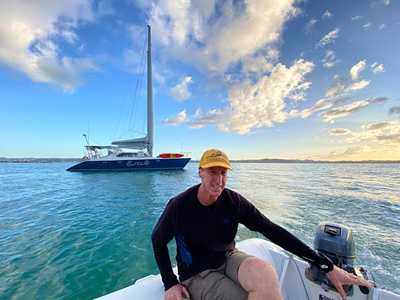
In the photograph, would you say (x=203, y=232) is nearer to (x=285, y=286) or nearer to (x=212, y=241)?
(x=212, y=241)

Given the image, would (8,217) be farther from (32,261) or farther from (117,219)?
(32,261)

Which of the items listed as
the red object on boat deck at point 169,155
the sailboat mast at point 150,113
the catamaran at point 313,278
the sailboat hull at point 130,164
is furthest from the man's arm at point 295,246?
the sailboat mast at point 150,113

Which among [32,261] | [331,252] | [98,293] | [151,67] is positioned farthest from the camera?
[151,67]

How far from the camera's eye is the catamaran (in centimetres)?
171

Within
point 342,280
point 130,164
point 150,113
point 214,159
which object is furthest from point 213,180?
point 150,113

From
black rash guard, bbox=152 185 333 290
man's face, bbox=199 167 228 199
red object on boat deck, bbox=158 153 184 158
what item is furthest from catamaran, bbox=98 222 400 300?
red object on boat deck, bbox=158 153 184 158

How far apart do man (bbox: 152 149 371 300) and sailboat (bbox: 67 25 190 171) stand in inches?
959

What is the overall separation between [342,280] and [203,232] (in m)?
1.16

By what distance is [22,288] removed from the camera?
3.08 meters

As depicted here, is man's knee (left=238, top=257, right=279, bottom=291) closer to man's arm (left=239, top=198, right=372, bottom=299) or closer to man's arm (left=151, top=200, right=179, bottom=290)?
man's arm (left=239, top=198, right=372, bottom=299)

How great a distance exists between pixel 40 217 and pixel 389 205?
12556mm

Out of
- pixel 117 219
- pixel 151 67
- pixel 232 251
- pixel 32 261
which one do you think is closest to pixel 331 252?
pixel 232 251

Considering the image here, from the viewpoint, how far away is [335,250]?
204 cm

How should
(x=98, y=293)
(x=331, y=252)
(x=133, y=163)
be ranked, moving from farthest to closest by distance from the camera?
(x=133, y=163)
(x=98, y=293)
(x=331, y=252)
